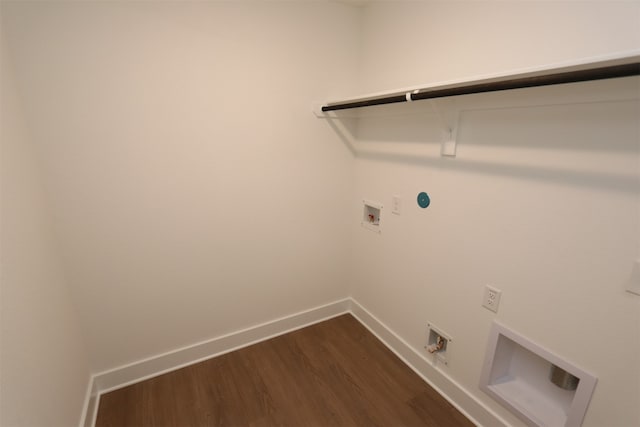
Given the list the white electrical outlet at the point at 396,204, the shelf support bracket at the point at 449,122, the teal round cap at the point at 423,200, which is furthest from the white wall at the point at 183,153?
the shelf support bracket at the point at 449,122

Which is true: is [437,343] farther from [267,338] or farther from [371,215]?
[267,338]

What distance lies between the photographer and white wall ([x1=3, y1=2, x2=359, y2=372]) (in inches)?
50.4

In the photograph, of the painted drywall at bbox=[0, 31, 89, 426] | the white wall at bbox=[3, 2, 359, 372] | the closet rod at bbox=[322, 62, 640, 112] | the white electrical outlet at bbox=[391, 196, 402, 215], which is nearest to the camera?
the closet rod at bbox=[322, 62, 640, 112]

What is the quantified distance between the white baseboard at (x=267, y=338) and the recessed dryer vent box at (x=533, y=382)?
0.15 metres

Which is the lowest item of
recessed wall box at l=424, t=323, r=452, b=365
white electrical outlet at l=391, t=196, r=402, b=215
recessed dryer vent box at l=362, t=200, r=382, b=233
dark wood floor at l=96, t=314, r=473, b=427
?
dark wood floor at l=96, t=314, r=473, b=427

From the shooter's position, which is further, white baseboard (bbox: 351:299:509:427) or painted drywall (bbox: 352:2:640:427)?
white baseboard (bbox: 351:299:509:427)

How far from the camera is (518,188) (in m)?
1.19

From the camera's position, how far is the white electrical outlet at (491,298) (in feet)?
4.36

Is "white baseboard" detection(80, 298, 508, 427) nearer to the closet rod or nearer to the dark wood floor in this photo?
the dark wood floor

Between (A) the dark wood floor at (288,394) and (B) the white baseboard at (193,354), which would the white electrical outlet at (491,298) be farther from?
(B) the white baseboard at (193,354)

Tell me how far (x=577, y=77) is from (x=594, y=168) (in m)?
0.36

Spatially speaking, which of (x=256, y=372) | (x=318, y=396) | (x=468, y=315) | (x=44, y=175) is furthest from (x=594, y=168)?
(x=44, y=175)

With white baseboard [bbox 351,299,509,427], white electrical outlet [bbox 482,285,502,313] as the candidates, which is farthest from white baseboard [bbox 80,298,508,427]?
white electrical outlet [bbox 482,285,502,313]

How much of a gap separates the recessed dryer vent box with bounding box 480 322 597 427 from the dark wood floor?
12.4 inches
